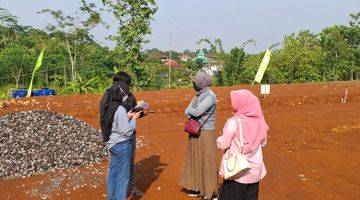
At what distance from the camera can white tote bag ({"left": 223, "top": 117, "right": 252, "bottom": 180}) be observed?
3.88m

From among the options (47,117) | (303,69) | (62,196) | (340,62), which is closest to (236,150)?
(62,196)

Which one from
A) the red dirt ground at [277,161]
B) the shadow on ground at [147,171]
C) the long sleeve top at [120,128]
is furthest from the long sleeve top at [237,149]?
the shadow on ground at [147,171]

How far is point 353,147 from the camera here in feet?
26.1

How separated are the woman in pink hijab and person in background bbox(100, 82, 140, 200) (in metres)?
1.32

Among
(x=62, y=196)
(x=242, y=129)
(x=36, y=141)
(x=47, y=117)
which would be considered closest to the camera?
(x=242, y=129)

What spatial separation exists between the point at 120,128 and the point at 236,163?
4.98ft

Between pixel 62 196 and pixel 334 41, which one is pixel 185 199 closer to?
pixel 62 196

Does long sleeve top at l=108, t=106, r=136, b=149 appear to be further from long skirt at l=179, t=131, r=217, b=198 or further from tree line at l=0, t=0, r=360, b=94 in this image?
tree line at l=0, t=0, r=360, b=94

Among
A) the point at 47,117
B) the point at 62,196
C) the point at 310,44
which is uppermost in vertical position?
the point at 310,44

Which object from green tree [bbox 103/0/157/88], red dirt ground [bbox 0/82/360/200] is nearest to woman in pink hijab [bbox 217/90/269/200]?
red dirt ground [bbox 0/82/360/200]

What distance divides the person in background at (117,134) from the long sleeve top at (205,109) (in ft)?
2.70

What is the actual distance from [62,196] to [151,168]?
5.19ft

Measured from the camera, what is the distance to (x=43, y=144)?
8422mm

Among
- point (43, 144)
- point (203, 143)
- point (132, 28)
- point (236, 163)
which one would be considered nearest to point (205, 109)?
point (203, 143)
